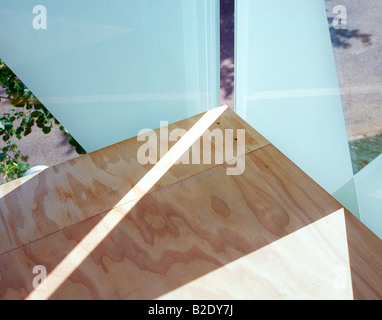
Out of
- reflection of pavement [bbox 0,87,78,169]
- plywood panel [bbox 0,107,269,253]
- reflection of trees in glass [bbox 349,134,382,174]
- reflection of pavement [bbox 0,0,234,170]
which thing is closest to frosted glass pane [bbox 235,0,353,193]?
reflection of trees in glass [bbox 349,134,382,174]

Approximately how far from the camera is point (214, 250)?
129 cm

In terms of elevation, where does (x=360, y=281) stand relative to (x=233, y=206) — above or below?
below

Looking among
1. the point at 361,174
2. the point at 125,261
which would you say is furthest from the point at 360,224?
the point at 125,261

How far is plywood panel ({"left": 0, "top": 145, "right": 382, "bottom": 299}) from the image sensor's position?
117 centimetres

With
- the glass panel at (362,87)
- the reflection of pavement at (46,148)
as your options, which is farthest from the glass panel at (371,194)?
the reflection of pavement at (46,148)

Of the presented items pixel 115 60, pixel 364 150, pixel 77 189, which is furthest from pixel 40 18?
pixel 364 150

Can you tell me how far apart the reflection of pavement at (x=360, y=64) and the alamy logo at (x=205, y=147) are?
492mm

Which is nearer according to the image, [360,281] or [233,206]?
[360,281]

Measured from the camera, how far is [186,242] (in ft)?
4.34

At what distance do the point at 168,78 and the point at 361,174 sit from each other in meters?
1.07

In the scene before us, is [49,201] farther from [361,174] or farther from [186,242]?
[361,174]

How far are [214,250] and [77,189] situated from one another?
0.67 metres

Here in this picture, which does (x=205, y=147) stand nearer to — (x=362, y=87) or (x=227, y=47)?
(x=362, y=87)
